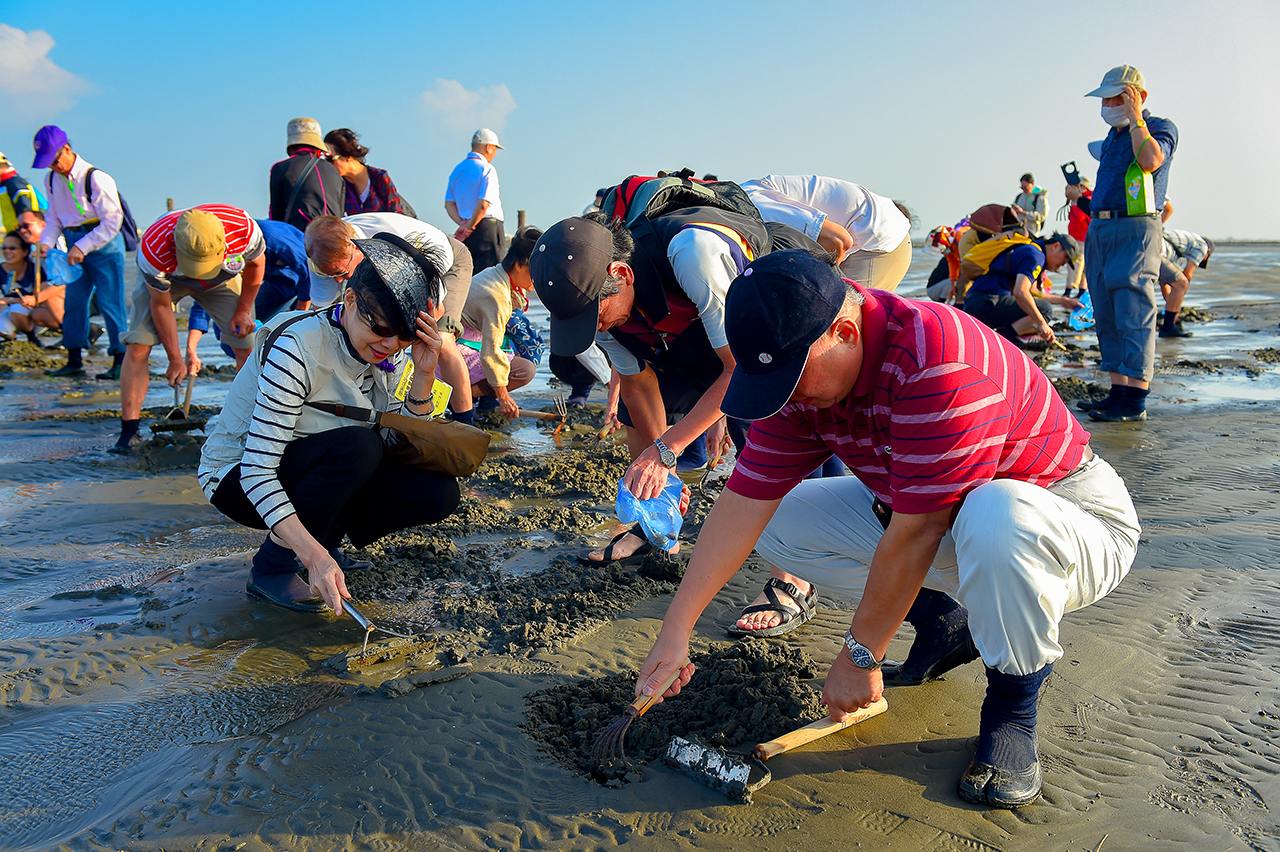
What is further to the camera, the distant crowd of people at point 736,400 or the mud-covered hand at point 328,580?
the mud-covered hand at point 328,580

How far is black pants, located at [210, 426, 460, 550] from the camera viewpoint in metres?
2.97

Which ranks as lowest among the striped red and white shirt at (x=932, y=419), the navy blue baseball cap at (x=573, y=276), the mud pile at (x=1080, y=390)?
the mud pile at (x=1080, y=390)

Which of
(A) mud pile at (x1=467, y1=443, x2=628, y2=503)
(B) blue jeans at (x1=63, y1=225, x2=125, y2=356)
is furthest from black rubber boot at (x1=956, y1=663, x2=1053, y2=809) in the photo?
(B) blue jeans at (x1=63, y1=225, x2=125, y2=356)

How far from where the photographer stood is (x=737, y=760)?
2.11 meters

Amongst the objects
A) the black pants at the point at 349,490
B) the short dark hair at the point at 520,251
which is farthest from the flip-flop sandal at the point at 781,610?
the short dark hair at the point at 520,251

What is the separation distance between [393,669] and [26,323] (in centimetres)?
1000

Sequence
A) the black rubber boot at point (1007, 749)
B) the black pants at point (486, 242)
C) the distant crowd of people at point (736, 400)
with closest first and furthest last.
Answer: the distant crowd of people at point (736, 400) < the black rubber boot at point (1007, 749) < the black pants at point (486, 242)

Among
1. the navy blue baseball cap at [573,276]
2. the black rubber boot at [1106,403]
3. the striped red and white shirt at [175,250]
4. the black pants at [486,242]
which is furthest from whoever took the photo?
the black pants at [486,242]

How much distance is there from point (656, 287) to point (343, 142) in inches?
154

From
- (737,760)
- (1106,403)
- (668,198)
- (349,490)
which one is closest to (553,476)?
(349,490)

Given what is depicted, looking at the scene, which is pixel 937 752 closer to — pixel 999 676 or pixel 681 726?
pixel 999 676

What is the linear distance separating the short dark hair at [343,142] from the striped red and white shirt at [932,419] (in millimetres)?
4766

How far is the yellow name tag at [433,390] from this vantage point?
330 cm

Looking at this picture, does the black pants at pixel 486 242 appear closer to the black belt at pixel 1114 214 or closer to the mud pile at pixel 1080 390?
the black belt at pixel 1114 214
